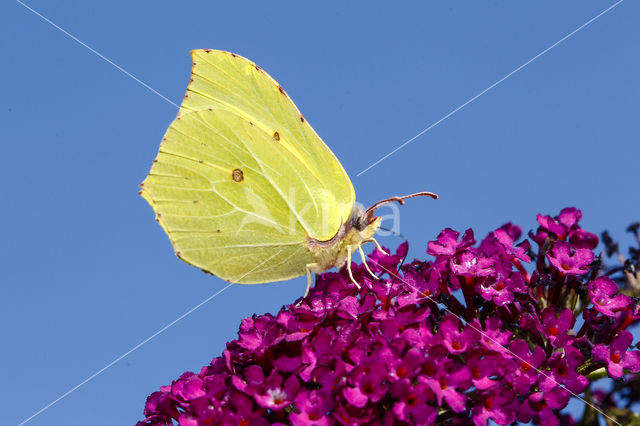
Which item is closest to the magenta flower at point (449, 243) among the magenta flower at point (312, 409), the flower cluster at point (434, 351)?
the flower cluster at point (434, 351)

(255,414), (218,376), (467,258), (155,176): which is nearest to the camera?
(255,414)

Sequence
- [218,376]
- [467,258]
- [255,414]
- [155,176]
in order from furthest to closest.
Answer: [155,176], [467,258], [218,376], [255,414]

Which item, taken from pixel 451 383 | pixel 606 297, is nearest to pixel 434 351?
pixel 451 383

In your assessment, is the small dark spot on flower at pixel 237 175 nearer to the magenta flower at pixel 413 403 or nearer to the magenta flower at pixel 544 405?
the magenta flower at pixel 413 403

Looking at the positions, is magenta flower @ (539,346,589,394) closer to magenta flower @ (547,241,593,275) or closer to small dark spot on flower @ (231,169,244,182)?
magenta flower @ (547,241,593,275)

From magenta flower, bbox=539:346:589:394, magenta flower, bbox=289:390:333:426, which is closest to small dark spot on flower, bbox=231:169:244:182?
magenta flower, bbox=289:390:333:426

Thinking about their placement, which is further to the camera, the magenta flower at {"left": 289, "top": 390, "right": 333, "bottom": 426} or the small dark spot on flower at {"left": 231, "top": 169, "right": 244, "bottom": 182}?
the small dark spot on flower at {"left": 231, "top": 169, "right": 244, "bottom": 182}

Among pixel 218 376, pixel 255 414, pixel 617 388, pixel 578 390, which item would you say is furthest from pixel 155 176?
pixel 617 388

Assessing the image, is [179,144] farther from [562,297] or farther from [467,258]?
[562,297]
